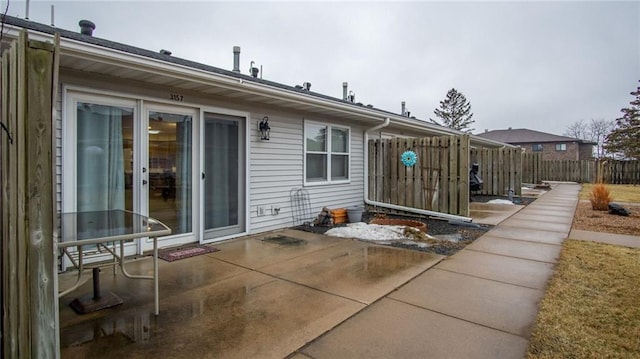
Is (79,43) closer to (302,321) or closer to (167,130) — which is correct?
(167,130)

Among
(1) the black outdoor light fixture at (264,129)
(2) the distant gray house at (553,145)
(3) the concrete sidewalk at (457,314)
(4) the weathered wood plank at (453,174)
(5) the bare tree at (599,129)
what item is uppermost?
(5) the bare tree at (599,129)

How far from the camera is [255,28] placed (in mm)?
12562

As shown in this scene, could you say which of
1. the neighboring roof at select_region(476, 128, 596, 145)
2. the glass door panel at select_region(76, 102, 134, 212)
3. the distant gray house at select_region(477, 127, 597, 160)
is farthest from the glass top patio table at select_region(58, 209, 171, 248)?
the neighboring roof at select_region(476, 128, 596, 145)

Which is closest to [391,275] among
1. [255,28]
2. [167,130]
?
[167,130]

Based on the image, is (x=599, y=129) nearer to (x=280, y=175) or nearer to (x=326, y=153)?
(x=326, y=153)

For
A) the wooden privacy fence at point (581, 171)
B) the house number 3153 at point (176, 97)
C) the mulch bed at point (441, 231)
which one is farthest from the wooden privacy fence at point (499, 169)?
the house number 3153 at point (176, 97)

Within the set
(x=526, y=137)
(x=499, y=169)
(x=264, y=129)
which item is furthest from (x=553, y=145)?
(x=264, y=129)

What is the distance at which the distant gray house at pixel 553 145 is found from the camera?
3631cm

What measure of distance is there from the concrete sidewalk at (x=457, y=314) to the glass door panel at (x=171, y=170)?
3.32 meters

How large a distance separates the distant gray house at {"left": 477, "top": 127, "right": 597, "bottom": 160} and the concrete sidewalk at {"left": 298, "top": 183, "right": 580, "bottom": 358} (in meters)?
35.6

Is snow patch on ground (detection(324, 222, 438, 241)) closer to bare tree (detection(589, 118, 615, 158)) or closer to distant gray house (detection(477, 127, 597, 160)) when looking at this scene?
distant gray house (detection(477, 127, 597, 160))

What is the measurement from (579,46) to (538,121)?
40.0 meters

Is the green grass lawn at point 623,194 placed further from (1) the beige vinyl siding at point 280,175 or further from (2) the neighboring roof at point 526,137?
(2) the neighboring roof at point 526,137

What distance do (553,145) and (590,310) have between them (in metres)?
41.3
